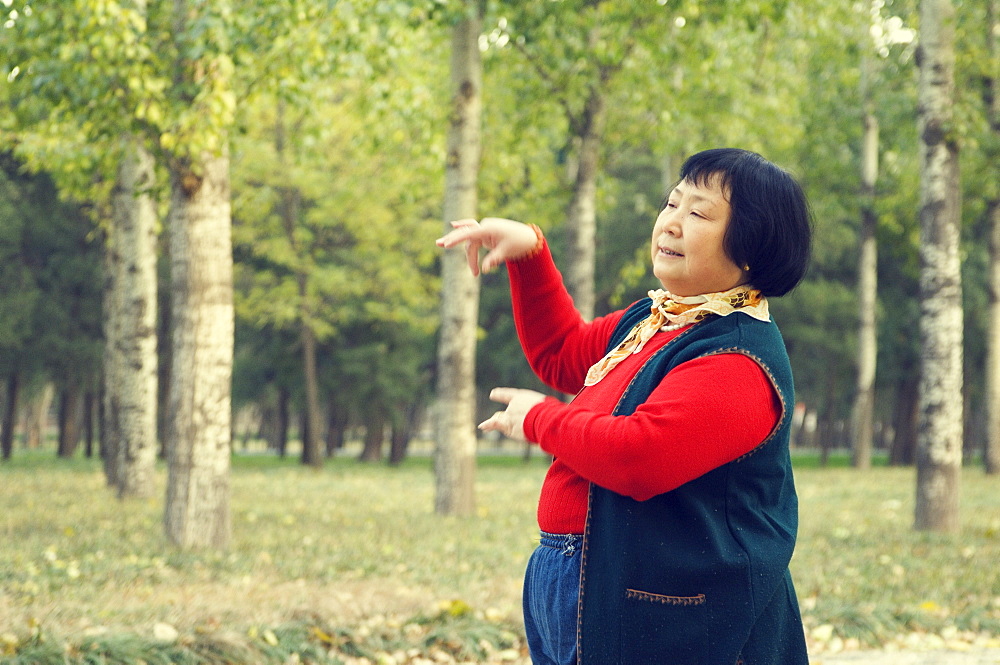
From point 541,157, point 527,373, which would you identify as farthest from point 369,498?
point 527,373

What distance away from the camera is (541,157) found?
63.4 feet

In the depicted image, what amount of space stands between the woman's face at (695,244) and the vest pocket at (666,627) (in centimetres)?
65

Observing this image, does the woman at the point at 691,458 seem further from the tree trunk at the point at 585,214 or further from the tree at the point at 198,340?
the tree trunk at the point at 585,214

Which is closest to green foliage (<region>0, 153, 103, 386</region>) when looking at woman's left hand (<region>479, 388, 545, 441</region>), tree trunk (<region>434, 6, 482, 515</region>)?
tree trunk (<region>434, 6, 482, 515</region>)

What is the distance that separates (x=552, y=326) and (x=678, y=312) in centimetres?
48

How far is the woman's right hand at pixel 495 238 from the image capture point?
231 centimetres

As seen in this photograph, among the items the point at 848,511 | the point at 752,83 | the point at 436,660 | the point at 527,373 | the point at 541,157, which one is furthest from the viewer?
the point at 527,373

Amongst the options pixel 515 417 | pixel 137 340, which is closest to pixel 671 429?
pixel 515 417

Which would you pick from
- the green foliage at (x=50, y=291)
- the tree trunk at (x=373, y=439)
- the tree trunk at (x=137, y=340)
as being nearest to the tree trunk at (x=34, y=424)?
the green foliage at (x=50, y=291)

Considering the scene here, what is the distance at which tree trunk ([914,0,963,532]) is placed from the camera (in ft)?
30.5

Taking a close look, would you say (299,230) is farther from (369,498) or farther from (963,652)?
(963,652)

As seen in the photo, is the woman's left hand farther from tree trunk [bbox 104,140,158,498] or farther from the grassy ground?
tree trunk [bbox 104,140,158,498]

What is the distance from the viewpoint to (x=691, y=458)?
182cm

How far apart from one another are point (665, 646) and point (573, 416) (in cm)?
50
